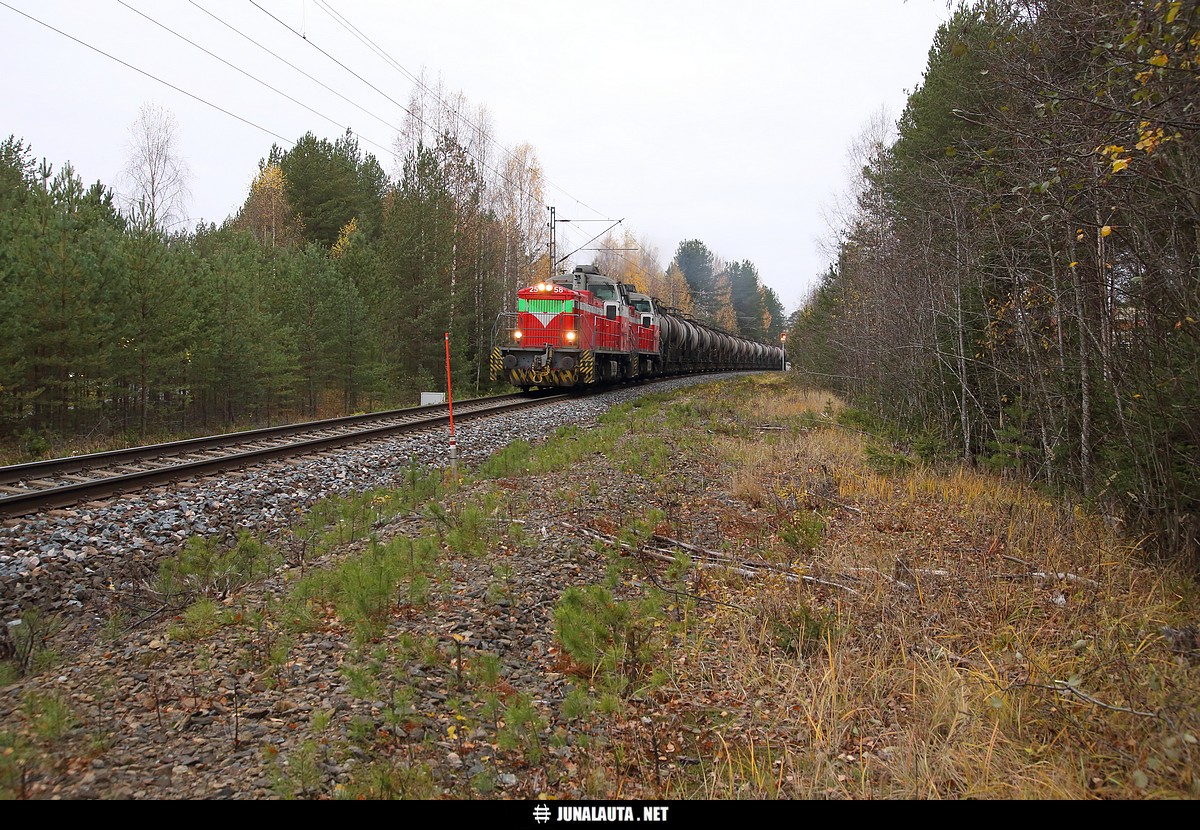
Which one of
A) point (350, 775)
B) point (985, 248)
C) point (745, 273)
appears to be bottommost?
point (350, 775)

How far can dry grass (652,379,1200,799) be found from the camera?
2713 millimetres

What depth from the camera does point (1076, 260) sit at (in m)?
6.46

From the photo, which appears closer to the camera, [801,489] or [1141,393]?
[1141,393]

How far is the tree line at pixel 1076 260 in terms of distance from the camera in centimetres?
414

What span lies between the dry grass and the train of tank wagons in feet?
41.9

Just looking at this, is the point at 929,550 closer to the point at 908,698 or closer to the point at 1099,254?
the point at 908,698

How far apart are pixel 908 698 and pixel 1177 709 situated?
3.60ft

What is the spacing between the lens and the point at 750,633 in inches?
165

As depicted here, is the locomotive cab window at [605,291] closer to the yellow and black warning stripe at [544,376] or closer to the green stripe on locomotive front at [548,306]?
the green stripe on locomotive front at [548,306]

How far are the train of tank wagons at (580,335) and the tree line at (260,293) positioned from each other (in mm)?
3737

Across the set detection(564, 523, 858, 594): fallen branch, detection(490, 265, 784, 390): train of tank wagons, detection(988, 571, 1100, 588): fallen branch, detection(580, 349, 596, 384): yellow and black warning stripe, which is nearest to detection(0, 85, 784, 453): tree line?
detection(490, 265, 784, 390): train of tank wagons

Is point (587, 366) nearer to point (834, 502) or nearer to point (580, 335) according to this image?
point (580, 335)

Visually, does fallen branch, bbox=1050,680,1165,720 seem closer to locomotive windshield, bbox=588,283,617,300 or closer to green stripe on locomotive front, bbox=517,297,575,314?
green stripe on locomotive front, bbox=517,297,575,314
